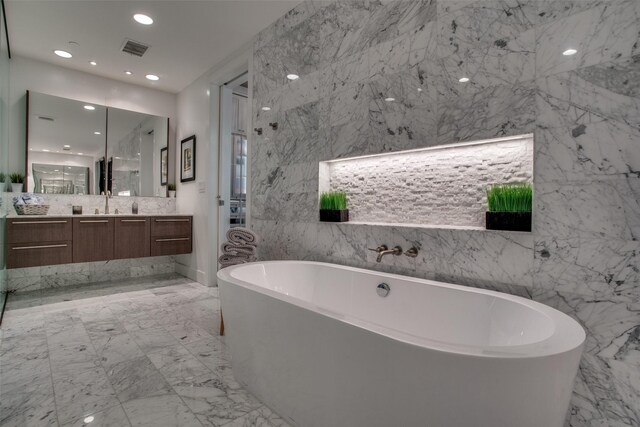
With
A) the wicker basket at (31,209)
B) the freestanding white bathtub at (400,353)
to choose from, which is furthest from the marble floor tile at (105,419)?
the wicker basket at (31,209)

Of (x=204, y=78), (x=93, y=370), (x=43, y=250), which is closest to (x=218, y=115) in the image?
(x=204, y=78)

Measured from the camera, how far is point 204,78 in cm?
400

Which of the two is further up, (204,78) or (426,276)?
(204,78)

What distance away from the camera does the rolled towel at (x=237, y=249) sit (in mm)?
2533

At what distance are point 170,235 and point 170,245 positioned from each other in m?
0.13

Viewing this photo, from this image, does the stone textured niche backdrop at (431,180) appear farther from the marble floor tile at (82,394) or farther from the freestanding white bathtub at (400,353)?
the marble floor tile at (82,394)

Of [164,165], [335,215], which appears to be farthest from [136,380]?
[164,165]

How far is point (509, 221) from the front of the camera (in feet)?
5.10

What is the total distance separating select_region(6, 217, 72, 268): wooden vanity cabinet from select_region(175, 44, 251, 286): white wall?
132cm

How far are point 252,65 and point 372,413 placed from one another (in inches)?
124

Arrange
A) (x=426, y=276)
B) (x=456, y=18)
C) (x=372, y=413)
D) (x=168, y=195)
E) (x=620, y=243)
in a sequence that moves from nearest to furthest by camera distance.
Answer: (x=372, y=413) → (x=620, y=243) → (x=456, y=18) → (x=426, y=276) → (x=168, y=195)

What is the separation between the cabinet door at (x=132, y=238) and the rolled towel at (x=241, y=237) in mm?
1902

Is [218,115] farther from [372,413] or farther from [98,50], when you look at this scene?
[372,413]

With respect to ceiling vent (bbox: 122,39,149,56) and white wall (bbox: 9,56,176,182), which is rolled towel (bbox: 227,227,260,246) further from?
white wall (bbox: 9,56,176,182)
